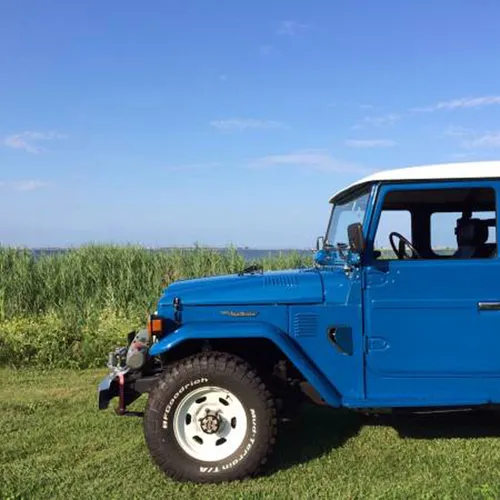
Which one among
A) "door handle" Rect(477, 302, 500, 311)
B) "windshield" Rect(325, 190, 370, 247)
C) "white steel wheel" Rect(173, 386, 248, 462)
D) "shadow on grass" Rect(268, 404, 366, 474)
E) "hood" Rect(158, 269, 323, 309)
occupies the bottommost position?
"shadow on grass" Rect(268, 404, 366, 474)

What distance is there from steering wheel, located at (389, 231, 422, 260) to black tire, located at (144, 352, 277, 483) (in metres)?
1.42

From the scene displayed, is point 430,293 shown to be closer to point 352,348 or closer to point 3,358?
point 352,348

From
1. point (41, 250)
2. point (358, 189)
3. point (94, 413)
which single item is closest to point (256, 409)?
point (358, 189)

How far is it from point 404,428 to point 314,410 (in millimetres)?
993

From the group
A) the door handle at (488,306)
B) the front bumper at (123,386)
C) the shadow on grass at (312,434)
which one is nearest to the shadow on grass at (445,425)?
the shadow on grass at (312,434)

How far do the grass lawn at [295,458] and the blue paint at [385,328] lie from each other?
513mm

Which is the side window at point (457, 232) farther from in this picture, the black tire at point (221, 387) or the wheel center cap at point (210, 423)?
the wheel center cap at point (210, 423)

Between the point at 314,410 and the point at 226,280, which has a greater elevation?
the point at 226,280

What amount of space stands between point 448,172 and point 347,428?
2403 mm

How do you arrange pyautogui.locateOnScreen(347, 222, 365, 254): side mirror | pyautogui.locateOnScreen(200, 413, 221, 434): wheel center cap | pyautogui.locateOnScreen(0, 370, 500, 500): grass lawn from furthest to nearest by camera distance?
pyautogui.locateOnScreen(200, 413, 221, 434): wheel center cap, pyautogui.locateOnScreen(347, 222, 365, 254): side mirror, pyautogui.locateOnScreen(0, 370, 500, 500): grass lawn

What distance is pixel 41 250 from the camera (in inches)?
474

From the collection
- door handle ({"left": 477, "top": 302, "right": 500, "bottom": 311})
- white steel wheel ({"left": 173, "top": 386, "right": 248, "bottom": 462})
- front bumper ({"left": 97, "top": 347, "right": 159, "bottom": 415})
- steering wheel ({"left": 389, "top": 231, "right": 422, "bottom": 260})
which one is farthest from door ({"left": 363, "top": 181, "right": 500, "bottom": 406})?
front bumper ({"left": 97, "top": 347, "right": 159, "bottom": 415})

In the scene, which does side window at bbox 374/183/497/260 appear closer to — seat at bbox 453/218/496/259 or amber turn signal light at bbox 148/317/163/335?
seat at bbox 453/218/496/259

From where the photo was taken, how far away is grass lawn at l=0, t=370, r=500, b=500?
4.04 meters
